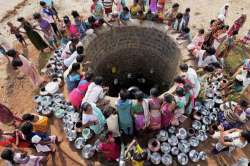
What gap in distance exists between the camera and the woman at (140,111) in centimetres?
601

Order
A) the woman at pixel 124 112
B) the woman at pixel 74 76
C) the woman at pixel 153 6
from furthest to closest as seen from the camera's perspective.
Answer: the woman at pixel 153 6, the woman at pixel 74 76, the woman at pixel 124 112

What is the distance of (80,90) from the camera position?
6566mm

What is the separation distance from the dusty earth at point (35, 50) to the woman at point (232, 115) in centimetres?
68

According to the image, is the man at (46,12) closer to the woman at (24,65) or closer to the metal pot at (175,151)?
the woman at (24,65)

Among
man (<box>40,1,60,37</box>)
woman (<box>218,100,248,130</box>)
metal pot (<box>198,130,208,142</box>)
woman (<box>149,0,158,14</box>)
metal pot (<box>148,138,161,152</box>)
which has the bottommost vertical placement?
metal pot (<box>148,138,161,152</box>)

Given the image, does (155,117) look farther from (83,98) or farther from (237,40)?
(237,40)

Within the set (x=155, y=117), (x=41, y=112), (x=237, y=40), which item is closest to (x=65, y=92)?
(x=41, y=112)

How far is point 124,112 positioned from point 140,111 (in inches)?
13.7

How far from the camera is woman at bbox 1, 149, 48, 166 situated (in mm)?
5602

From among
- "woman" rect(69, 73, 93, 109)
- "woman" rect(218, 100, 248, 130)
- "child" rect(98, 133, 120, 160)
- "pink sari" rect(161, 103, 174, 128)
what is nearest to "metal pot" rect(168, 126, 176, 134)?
"pink sari" rect(161, 103, 174, 128)

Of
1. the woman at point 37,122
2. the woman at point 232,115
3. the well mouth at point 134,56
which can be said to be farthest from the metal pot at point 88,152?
the woman at point 232,115

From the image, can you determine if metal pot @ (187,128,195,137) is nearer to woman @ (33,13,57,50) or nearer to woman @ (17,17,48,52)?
woman @ (33,13,57,50)

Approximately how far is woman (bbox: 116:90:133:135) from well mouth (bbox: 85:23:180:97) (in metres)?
2.39

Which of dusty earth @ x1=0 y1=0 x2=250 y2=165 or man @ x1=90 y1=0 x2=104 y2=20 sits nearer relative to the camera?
dusty earth @ x1=0 y1=0 x2=250 y2=165
